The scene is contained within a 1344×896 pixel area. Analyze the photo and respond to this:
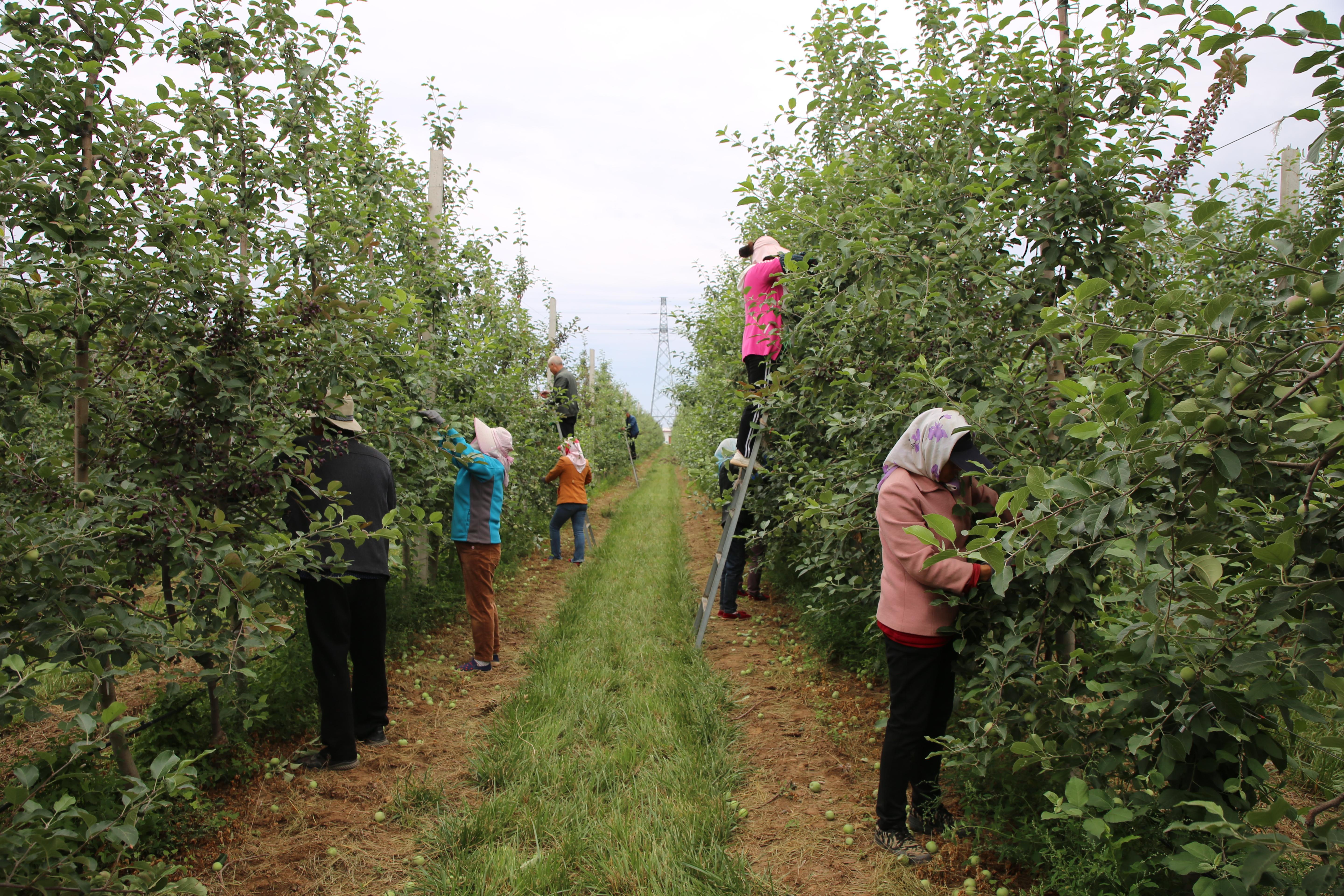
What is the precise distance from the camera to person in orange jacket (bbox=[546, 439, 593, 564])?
9.00m

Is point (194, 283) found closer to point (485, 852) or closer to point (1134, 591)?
point (485, 852)

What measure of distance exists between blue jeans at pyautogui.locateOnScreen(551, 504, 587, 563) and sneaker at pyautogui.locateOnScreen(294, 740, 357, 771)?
5247 millimetres

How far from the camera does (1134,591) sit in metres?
2.34

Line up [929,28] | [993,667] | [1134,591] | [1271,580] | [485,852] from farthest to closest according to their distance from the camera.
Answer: [929,28], [485,852], [993,667], [1134,591], [1271,580]

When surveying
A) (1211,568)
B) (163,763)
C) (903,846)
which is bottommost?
(903,846)

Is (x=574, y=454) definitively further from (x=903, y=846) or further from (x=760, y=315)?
(x=903, y=846)

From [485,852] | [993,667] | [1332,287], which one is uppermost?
[1332,287]

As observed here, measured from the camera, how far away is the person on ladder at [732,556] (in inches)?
258

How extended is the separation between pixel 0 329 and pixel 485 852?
2644 millimetres

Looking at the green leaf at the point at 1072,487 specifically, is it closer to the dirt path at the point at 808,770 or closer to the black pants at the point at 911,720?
the black pants at the point at 911,720

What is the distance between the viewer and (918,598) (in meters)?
2.85

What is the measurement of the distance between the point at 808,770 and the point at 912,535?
1.74 meters

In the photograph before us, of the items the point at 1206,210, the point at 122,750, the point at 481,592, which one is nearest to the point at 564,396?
the point at 481,592

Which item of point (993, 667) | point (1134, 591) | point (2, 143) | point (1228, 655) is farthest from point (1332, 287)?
point (2, 143)
